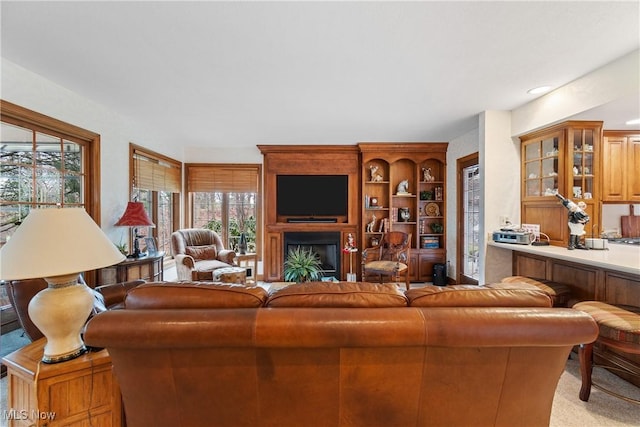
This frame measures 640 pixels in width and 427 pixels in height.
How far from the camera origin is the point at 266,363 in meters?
1.15

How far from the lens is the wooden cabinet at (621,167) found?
9.93ft

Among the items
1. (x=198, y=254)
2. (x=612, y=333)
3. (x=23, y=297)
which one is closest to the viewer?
(x=23, y=297)

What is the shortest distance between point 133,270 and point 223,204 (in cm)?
241

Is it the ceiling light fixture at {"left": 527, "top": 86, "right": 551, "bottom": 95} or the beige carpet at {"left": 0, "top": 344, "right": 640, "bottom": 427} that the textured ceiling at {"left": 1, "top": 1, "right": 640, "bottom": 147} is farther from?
the beige carpet at {"left": 0, "top": 344, "right": 640, "bottom": 427}

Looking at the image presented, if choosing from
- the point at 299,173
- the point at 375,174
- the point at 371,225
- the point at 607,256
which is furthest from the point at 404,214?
the point at 607,256

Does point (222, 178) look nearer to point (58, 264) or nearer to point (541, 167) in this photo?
point (58, 264)

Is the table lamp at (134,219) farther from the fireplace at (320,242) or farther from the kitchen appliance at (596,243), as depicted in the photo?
the kitchen appliance at (596,243)

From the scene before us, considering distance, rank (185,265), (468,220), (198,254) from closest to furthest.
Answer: (185,265) < (198,254) < (468,220)

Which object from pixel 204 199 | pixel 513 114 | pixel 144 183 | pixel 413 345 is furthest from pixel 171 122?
pixel 513 114

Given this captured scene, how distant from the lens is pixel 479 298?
48.1 inches

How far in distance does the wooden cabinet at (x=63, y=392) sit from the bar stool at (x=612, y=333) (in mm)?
2864

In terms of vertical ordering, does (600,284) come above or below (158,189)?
below

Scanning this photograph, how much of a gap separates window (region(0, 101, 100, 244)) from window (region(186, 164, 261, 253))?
6.92 feet

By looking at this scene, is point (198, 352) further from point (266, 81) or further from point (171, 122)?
point (171, 122)
